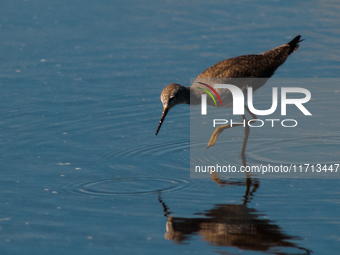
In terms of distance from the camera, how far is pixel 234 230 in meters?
7.12

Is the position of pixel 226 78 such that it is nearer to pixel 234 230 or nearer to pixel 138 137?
pixel 138 137

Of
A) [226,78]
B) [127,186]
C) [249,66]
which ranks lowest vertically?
[127,186]

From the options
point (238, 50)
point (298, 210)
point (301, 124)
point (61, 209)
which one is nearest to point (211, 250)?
point (298, 210)

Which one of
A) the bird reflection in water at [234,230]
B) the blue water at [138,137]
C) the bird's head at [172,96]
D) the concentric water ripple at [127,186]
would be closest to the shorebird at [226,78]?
the bird's head at [172,96]

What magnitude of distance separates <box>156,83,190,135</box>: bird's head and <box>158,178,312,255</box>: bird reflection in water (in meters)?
1.86

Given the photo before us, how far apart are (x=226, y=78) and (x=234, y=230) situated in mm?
3689

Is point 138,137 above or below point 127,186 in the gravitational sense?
above

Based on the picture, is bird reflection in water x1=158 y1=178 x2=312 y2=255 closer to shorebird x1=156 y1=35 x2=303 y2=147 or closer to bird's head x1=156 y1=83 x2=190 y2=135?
bird's head x1=156 y1=83 x2=190 y2=135

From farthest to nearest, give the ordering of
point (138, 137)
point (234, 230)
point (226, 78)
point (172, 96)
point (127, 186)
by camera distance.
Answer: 1. point (138, 137)
2. point (226, 78)
3. point (172, 96)
4. point (127, 186)
5. point (234, 230)

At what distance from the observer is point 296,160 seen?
959 centimetres

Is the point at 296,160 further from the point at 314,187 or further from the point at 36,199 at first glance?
the point at 36,199

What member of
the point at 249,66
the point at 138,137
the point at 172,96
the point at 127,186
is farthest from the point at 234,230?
the point at 249,66

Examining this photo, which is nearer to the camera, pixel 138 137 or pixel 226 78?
pixel 226 78

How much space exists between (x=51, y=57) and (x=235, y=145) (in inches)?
239
